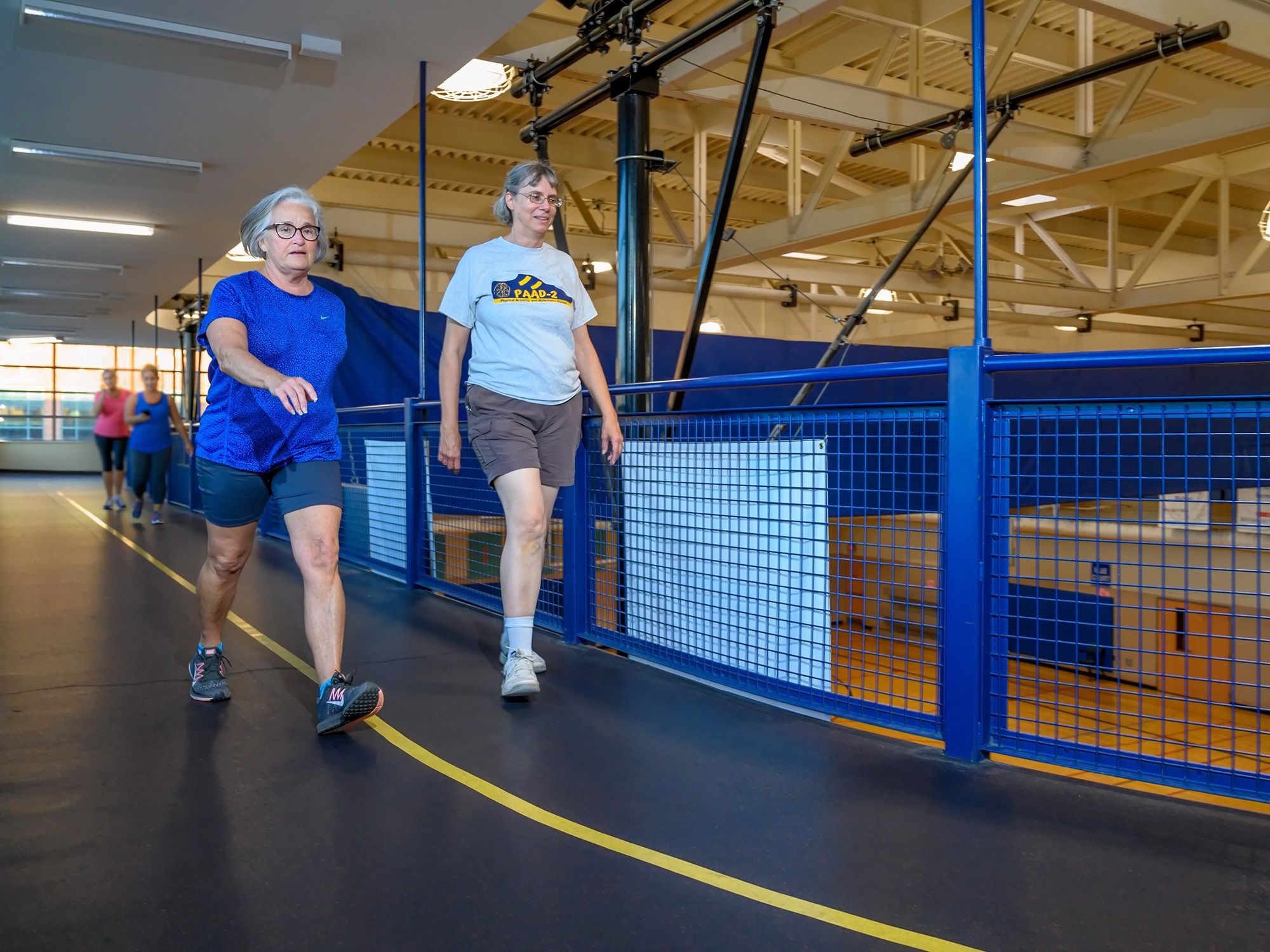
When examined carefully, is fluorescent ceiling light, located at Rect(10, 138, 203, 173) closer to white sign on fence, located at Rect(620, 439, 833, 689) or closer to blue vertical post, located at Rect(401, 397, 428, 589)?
blue vertical post, located at Rect(401, 397, 428, 589)

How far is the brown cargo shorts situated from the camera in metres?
3.12

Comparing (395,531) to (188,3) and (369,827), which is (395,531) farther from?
(369,827)

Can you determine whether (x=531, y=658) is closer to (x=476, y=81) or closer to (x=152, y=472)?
(x=476, y=81)

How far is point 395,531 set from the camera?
19.6ft

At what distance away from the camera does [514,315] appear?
3123 mm

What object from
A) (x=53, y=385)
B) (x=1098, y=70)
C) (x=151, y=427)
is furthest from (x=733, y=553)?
(x=53, y=385)

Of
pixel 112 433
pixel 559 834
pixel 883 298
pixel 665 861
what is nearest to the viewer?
pixel 665 861

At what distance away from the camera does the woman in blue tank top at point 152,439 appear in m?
9.57

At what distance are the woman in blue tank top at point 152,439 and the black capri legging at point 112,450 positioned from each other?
1.29 metres

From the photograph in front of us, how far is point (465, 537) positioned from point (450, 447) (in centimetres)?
193

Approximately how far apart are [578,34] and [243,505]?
2.84 meters

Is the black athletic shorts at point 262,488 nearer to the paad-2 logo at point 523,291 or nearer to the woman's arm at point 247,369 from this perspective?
the woman's arm at point 247,369

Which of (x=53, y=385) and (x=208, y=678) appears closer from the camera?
(x=208, y=678)

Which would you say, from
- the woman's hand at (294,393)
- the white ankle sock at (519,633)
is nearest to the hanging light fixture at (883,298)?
the white ankle sock at (519,633)
